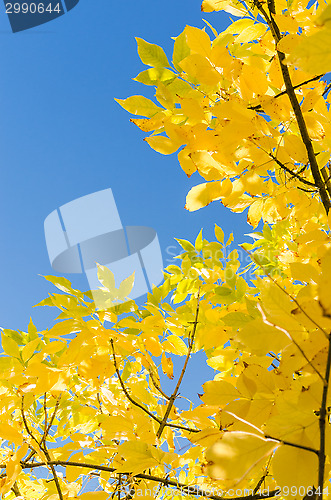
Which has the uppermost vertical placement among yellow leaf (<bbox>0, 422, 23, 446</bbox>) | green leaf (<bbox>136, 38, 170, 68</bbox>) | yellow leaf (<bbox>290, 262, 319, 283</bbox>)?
green leaf (<bbox>136, 38, 170, 68</bbox>)

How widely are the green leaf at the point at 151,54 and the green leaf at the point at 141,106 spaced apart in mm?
91

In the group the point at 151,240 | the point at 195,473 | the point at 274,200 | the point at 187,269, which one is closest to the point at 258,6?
the point at 274,200

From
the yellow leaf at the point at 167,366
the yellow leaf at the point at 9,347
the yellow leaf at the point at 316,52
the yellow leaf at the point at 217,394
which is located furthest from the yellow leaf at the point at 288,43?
the yellow leaf at the point at 9,347

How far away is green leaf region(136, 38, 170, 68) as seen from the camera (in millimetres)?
1001

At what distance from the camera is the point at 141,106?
1.04m

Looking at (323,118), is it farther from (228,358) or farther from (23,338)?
(23,338)

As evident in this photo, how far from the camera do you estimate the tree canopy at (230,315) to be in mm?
582

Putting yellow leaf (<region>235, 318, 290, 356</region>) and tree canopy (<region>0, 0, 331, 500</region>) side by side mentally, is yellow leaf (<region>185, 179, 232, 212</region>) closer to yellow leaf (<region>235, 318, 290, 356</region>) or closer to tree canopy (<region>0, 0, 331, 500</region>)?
tree canopy (<region>0, 0, 331, 500</region>)

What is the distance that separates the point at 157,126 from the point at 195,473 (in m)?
1.32

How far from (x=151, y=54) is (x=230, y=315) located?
2.27 feet

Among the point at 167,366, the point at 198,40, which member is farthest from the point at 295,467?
the point at 198,40

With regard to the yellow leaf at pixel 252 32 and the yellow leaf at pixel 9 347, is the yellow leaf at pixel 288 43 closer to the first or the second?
the yellow leaf at pixel 252 32

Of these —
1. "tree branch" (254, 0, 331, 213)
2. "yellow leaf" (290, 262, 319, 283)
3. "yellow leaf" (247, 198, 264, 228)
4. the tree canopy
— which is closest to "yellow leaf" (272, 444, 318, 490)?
the tree canopy

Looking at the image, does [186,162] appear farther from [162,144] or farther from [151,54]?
[151,54]
